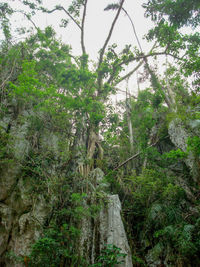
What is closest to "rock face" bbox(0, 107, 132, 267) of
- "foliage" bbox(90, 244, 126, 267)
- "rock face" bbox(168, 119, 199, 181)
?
"foliage" bbox(90, 244, 126, 267)

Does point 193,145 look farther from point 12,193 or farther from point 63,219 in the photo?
point 12,193

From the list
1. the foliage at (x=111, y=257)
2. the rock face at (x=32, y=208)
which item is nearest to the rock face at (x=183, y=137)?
the rock face at (x=32, y=208)

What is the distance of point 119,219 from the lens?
4.89 metres

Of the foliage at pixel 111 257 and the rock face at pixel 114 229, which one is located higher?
the rock face at pixel 114 229

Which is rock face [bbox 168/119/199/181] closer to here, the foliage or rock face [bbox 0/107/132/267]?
rock face [bbox 0/107/132/267]

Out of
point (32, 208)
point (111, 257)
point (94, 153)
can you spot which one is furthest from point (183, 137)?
point (32, 208)

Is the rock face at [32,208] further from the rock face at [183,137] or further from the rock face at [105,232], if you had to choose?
the rock face at [183,137]

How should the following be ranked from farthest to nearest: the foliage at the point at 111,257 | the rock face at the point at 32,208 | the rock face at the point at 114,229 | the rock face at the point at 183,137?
1. the rock face at the point at 183,137
2. the rock face at the point at 32,208
3. the rock face at the point at 114,229
4. the foliage at the point at 111,257

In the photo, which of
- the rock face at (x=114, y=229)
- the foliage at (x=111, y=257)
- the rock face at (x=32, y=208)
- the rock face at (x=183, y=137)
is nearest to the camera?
the foliage at (x=111, y=257)

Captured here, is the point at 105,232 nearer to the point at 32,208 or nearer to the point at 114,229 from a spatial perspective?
the point at 114,229

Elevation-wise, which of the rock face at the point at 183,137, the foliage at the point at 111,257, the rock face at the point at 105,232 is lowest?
the foliage at the point at 111,257

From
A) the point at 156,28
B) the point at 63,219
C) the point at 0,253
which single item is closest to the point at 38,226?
the point at 63,219

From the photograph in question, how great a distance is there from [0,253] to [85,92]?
5.65m

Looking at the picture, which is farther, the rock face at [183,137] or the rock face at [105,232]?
the rock face at [183,137]
